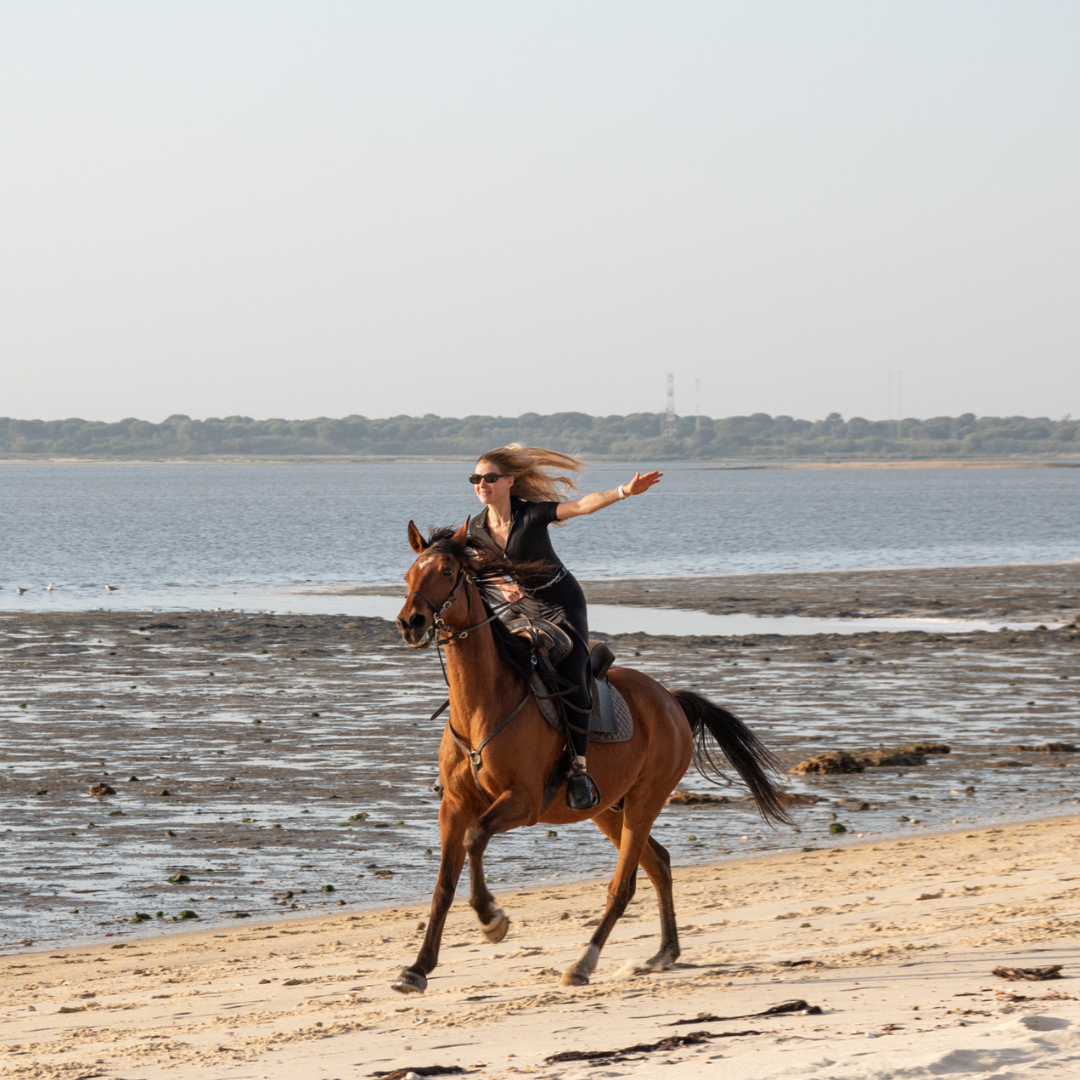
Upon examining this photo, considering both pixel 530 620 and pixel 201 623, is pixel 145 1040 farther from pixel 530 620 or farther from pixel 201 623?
pixel 201 623

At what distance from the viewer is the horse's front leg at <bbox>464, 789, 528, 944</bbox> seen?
7792 mm

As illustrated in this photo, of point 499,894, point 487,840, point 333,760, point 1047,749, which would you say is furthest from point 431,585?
point 1047,749

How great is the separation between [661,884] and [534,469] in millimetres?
2681

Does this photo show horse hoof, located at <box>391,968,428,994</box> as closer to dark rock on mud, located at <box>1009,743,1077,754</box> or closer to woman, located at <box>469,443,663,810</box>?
woman, located at <box>469,443,663,810</box>

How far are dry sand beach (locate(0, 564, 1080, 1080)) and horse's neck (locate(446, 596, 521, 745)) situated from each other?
1.49 metres

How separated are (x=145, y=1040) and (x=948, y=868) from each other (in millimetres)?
6642

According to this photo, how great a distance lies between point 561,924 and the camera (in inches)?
404

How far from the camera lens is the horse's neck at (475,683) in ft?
26.5

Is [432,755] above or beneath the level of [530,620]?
beneath

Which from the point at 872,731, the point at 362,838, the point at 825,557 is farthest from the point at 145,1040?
the point at 825,557

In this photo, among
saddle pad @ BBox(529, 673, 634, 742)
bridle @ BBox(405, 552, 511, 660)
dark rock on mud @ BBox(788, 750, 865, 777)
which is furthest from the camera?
dark rock on mud @ BBox(788, 750, 865, 777)

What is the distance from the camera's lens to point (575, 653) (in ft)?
28.6

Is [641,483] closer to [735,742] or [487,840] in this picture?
[487,840]

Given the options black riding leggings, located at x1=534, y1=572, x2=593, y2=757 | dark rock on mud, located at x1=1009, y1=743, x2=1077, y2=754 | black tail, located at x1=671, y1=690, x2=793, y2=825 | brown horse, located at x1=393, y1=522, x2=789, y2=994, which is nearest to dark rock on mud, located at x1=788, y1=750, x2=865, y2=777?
dark rock on mud, located at x1=1009, y1=743, x2=1077, y2=754
